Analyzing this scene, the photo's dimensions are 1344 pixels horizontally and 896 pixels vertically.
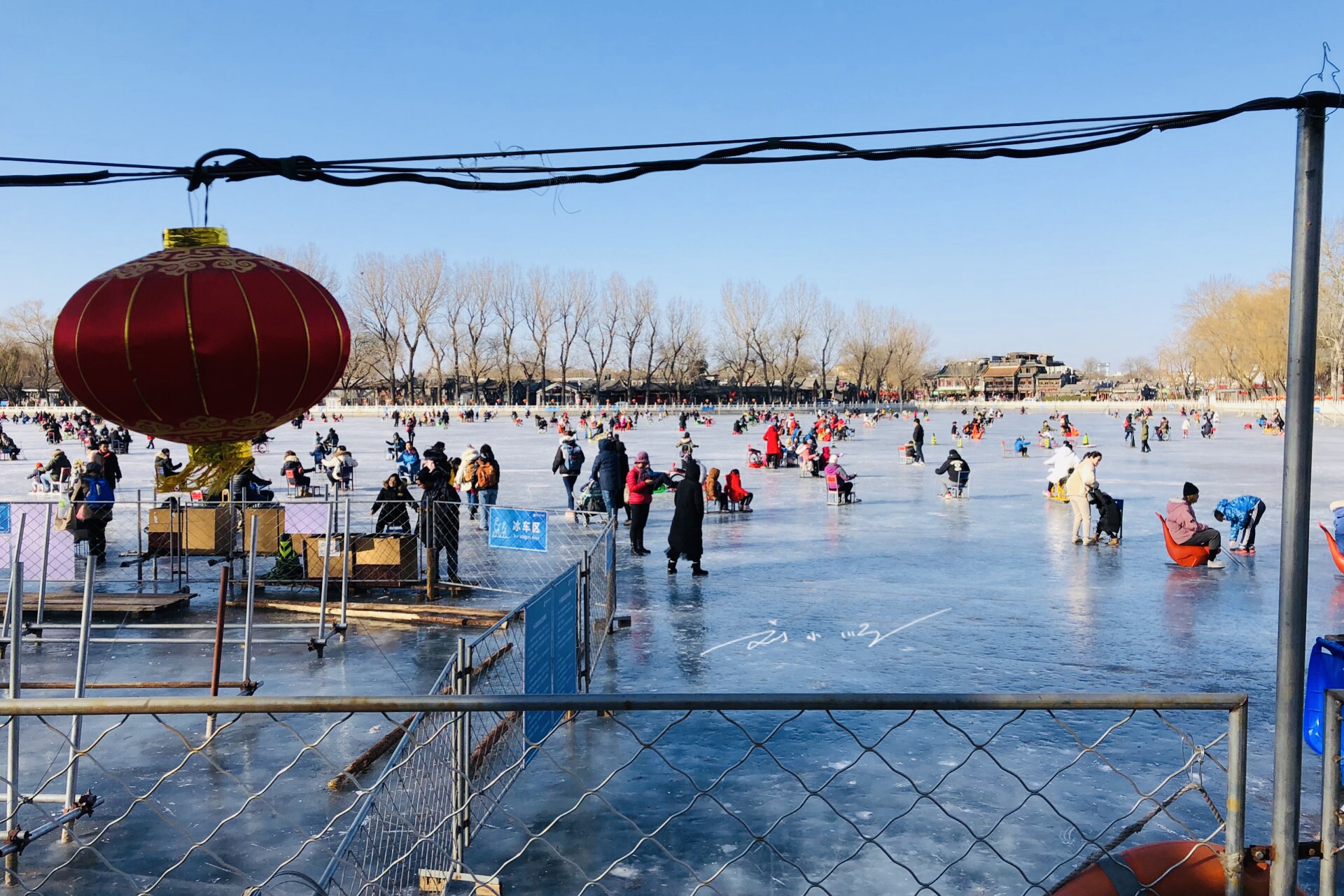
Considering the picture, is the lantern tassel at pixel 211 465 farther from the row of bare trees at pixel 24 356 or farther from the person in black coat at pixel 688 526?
the row of bare trees at pixel 24 356

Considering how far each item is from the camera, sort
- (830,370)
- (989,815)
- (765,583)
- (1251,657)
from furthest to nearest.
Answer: (830,370) → (765,583) → (1251,657) → (989,815)

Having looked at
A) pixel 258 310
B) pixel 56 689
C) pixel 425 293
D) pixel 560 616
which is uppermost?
pixel 425 293

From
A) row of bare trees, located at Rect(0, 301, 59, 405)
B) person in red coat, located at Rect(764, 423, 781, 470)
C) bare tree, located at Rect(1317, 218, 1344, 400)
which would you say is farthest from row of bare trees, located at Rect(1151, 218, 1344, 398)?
row of bare trees, located at Rect(0, 301, 59, 405)

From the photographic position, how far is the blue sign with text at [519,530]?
34.0 ft

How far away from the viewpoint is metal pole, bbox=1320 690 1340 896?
2.86 meters

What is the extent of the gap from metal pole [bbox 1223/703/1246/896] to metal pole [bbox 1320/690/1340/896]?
0.20 metres

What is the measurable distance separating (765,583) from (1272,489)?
14.9 metres

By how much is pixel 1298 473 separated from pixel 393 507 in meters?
10.2

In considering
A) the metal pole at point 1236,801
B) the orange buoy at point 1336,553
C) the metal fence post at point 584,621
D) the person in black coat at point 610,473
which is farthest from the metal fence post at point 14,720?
the orange buoy at point 1336,553

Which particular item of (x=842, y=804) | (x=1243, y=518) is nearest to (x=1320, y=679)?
(x=842, y=804)

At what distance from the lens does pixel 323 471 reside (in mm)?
26359

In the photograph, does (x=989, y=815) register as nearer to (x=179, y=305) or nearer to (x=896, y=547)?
(x=179, y=305)

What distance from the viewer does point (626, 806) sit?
207 inches

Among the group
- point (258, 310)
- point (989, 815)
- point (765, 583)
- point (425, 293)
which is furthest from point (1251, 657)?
point (425, 293)
